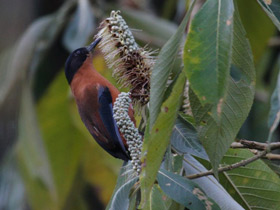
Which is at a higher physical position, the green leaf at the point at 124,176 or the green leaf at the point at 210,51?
the green leaf at the point at 210,51

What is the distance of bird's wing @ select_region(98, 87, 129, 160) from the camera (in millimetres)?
1341

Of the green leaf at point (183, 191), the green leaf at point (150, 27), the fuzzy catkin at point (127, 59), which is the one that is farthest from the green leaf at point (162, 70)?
the green leaf at point (150, 27)

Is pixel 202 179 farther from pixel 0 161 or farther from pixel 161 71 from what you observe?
pixel 0 161

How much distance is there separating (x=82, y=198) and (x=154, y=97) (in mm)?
2963

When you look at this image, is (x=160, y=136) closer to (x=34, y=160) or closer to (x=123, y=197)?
(x=123, y=197)

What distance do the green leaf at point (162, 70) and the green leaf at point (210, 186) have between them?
292 mm

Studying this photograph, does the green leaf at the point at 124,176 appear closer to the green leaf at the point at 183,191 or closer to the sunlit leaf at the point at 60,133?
the green leaf at the point at 183,191

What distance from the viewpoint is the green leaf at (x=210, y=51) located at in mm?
807

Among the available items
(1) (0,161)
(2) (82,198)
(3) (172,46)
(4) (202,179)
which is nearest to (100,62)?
(4) (202,179)

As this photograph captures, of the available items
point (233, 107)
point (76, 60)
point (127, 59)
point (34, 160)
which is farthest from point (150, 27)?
point (233, 107)

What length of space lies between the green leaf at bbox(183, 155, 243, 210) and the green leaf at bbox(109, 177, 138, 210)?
0.14 metres

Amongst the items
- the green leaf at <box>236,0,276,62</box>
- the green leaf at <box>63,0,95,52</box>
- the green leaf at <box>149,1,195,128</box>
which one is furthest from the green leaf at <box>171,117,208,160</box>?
the green leaf at <box>63,0,95,52</box>

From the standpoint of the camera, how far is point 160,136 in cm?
87

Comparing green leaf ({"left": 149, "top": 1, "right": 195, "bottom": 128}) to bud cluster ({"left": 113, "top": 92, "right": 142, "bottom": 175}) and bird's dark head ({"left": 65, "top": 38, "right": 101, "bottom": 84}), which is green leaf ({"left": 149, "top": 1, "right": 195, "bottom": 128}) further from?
bird's dark head ({"left": 65, "top": 38, "right": 101, "bottom": 84})
